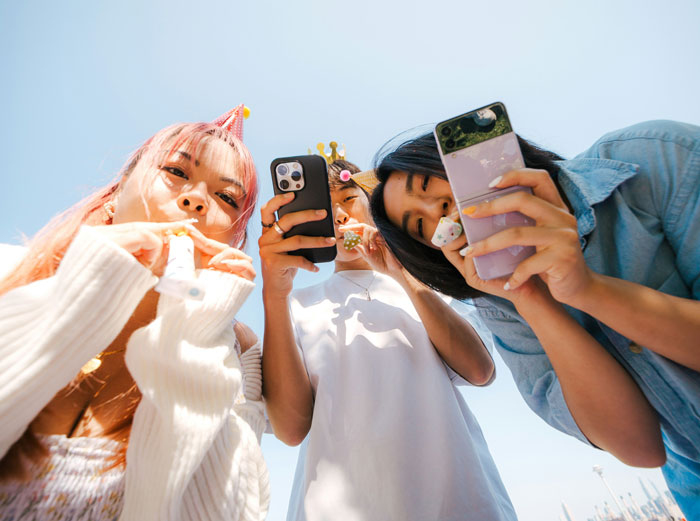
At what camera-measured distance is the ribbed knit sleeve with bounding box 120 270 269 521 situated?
2.18 ft

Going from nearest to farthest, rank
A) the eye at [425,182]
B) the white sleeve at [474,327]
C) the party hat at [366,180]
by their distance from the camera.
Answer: the eye at [425,182], the white sleeve at [474,327], the party hat at [366,180]

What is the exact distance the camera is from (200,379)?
2.35ft

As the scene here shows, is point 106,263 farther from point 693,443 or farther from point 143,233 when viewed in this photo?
point 693,443

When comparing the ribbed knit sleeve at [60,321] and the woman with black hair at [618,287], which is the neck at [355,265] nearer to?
the woman with black hair at [618,287]

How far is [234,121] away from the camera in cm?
158

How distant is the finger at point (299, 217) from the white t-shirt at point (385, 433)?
658 mm

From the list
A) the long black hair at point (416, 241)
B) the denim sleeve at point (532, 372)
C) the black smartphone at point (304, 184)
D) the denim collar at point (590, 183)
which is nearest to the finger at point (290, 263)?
the black smartphone at point (304, 184)

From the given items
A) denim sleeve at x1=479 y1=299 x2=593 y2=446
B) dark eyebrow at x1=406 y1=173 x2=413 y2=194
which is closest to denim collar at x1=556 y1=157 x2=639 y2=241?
denim sleeve at x1=479 y1=299 x2=593 y2=446

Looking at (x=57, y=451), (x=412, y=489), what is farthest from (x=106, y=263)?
(x=412, y=489)

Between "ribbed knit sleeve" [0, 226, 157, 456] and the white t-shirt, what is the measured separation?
3.10ft

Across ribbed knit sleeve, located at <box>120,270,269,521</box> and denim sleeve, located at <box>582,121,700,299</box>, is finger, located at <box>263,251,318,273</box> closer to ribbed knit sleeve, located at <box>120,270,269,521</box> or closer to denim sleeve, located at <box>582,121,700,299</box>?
ribbed knit sleeve, located at <box>120,270,269,521</box>

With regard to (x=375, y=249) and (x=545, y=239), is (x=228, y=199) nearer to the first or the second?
(x=375, y=249)

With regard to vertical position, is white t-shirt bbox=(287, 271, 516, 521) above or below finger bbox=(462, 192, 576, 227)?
below

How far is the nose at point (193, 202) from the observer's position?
1.03 m
